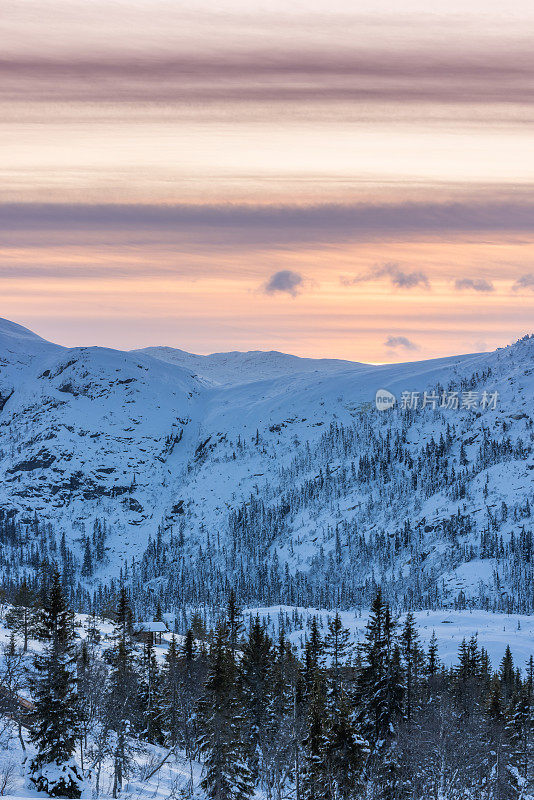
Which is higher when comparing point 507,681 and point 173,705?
point 173,705

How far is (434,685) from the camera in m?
90.7

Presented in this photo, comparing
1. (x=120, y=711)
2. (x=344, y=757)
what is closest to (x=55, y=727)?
(x=120, y=711)

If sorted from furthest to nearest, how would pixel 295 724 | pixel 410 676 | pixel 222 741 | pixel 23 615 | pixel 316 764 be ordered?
1. pixel 23 615
2. pixel 295 724
3. pixel 410 676
4. pixel 222 741
5. pixel 316 764

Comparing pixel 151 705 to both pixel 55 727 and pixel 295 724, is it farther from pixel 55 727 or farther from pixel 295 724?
pixel 55 727

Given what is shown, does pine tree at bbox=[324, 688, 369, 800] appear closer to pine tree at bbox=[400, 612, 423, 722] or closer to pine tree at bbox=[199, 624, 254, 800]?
pine tree at bbox=[400, 612, 423, 722]

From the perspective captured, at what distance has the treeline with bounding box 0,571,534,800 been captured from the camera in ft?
183

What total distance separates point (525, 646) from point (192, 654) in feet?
350

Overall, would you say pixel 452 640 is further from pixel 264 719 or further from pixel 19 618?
pixel 264 719

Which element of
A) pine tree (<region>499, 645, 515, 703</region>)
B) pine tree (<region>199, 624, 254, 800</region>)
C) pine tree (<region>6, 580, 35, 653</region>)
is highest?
pine tree (<region>6, 580, 35, 653</region>)

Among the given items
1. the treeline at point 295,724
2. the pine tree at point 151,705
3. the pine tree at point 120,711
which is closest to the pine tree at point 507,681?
the treeline at point 295,724

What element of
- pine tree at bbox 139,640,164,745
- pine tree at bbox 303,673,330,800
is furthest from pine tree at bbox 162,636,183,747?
pine tree at bbox 303,673,330,800

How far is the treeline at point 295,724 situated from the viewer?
55812 millimetres

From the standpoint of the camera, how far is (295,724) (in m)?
64.1

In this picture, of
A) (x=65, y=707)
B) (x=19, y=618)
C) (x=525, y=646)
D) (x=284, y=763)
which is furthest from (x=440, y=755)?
(x=525, y=646)
